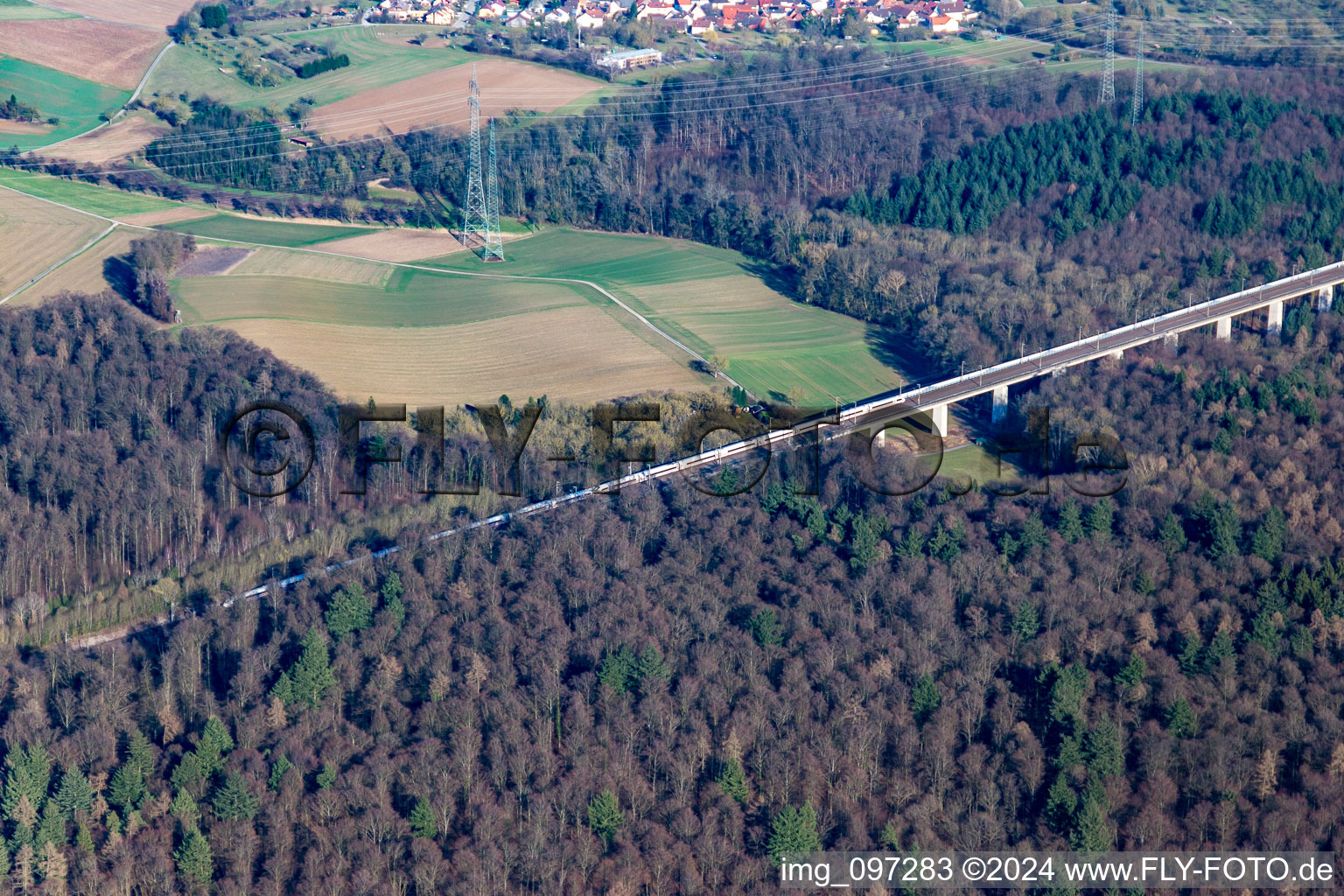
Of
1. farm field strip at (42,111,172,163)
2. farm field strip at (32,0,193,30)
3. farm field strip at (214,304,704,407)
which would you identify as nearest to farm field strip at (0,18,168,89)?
farm field strip at (32,0,193,30)

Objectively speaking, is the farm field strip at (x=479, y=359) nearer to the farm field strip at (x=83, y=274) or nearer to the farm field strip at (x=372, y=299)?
the farm field strip at (x=372, y=299)

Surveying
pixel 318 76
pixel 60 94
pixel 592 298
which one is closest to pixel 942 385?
pixel 592 298

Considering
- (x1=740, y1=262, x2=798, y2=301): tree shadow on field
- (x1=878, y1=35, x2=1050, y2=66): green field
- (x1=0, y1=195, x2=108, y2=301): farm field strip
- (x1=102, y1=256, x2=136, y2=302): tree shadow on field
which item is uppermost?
(x1=878, y1=35, x2=1050, y2=66): green field

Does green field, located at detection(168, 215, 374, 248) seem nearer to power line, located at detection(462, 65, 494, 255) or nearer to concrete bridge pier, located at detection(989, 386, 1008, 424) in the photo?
power line, located at detection(462, 65, 494, 255)

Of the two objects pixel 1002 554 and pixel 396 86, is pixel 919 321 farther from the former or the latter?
pixel 396 86

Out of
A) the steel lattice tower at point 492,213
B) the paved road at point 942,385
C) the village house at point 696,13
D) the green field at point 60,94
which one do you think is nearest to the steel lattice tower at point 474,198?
the steel lattice tower at point 492,213

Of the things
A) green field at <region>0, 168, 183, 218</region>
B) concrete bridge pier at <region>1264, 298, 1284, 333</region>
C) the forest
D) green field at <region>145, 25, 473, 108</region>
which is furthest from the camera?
green field at <region>145, 25, 473, 108</region>

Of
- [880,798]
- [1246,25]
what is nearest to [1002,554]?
[880,798]
